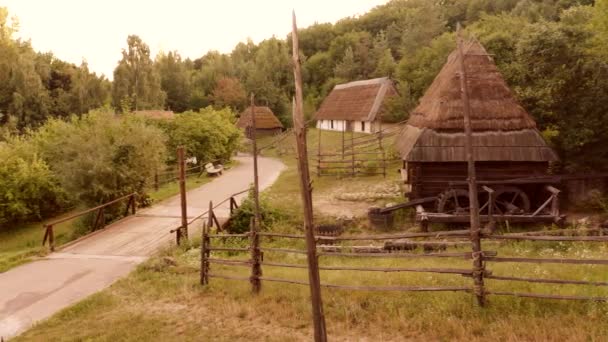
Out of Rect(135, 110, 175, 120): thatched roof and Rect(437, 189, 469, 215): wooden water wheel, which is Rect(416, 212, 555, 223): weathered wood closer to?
Rect(437, 189, 469, 215): wooden water wheel

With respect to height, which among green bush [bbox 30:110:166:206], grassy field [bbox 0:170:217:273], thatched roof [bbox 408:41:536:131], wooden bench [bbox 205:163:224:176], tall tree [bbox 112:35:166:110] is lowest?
grassy field [bbox 0:170:217:273]

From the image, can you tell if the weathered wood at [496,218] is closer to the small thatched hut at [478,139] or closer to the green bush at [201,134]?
the small thatched hut at [478,139]

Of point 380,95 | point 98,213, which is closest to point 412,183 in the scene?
point 98,213

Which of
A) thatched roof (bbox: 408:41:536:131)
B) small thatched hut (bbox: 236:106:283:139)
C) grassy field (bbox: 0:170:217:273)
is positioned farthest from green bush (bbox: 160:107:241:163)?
small thatched hut (bbox: 236:106:283:139)

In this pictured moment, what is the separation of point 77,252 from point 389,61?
37.8m

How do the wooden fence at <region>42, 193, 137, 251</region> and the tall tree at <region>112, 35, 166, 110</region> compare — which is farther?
the tall tree at <region>112, 35, 166, 110</region>

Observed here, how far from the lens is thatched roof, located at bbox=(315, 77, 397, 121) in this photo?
3447 centimetres

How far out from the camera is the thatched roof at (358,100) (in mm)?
34469

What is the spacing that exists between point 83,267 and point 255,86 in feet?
143

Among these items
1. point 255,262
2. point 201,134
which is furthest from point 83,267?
point 201,134

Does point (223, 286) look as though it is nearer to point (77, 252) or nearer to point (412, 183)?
point (77, 252)

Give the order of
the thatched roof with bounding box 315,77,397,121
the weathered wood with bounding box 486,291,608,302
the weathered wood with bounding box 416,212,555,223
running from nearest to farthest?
1. the weathered wood with bounding box 486,291,608,302
2. the weathered wood with bounding box 416,212,555,223
3. the thatched roof with bounding box 315,77,397,121

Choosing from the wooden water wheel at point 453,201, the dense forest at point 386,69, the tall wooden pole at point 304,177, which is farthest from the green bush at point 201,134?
Answer: the tall wooden pole at point 304,177

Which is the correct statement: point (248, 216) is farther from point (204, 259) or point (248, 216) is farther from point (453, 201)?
point (453, 201)
